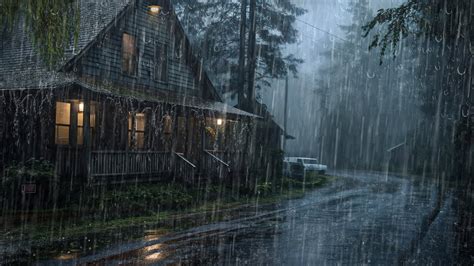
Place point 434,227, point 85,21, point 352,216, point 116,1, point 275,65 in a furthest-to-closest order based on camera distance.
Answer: point 275,65 < point 116,1 < point 85,21 < point 352,216 < point 434,227

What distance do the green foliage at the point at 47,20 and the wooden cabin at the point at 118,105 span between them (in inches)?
181

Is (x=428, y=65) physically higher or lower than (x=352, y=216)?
higher

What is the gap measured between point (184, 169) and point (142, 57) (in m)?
5.62

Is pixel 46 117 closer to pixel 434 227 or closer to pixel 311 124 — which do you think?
pixel 434 227

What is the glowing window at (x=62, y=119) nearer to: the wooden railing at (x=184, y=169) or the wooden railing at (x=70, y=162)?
the wooden railing at (x=70, y=162)

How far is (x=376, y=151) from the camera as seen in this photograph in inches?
2266

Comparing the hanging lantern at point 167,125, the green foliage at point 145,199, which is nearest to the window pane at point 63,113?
the green foliage at point 145,199

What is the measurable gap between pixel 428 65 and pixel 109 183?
28.5 meters

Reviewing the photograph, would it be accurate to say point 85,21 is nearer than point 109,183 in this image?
No

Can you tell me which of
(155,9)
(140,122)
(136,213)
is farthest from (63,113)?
(136,213)

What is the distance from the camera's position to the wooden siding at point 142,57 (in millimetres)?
18984

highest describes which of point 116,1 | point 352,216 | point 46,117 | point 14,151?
point 116,1

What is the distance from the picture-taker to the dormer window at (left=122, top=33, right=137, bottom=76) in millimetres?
20484

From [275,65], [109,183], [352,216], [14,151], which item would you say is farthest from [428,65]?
[14,151]
